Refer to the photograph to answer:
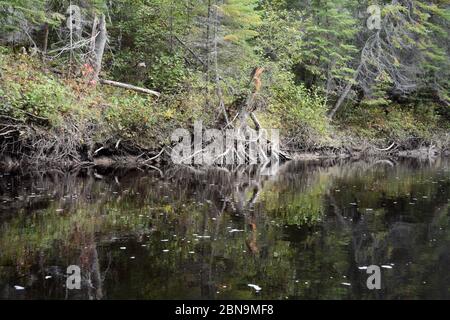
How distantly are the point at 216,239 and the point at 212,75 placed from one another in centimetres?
1370

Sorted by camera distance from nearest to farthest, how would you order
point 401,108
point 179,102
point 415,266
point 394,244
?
point 415,266 < point 394,244 < point 179,102 < point 401,108

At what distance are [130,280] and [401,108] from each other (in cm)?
2967

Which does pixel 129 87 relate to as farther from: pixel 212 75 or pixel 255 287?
pixel 255 287

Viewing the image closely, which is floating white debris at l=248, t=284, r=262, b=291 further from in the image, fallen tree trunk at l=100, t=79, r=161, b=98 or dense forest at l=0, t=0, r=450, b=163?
fallen tree trunk at l=100, t=79, r=161, b=98

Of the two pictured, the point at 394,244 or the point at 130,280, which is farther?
the point at 394,244

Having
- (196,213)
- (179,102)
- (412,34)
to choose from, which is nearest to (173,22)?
(179,102)

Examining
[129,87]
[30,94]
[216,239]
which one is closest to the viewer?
[216,239]

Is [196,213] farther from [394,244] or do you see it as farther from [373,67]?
[373,67]

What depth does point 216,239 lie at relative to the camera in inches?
320

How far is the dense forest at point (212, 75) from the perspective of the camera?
16.4 m

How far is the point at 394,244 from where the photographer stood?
8.21 meters
